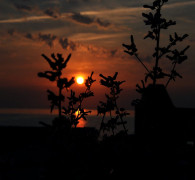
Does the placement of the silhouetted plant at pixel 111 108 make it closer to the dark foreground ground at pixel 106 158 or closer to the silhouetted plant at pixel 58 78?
the dark foreground ground at pixel 106 158

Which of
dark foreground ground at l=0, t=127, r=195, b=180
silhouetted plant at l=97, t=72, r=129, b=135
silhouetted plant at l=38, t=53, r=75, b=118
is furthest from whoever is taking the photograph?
silhouetted plant at l=97, t=72, r=129, b=135

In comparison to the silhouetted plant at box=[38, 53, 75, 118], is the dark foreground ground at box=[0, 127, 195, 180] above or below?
below

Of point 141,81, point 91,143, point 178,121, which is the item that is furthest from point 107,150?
point 178,121

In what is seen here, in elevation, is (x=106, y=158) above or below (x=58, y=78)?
below

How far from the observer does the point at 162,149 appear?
13.8 feet

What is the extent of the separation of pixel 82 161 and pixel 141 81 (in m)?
1.47

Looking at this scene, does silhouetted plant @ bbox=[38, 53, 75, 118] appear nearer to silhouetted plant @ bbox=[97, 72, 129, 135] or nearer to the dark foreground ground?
the dark foreground ground

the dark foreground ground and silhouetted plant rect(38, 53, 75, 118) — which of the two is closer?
silhouetted plant rect(38, 53, 75, 118)

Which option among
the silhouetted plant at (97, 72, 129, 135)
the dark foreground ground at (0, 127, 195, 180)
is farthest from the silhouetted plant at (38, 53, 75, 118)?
the silhouetted plant at (97, 72, 129, 135)

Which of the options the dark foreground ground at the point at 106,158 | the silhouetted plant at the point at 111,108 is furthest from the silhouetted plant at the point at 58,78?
the silhouetted plant at the point at 111,108

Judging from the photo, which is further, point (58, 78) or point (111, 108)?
point (111, 108)

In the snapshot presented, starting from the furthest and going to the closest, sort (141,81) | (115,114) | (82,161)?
(115,114)
(141,81)
(82,161)

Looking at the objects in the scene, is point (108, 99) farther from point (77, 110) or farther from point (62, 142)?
point (62, 142)

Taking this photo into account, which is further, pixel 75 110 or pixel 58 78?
pixel 75 110
